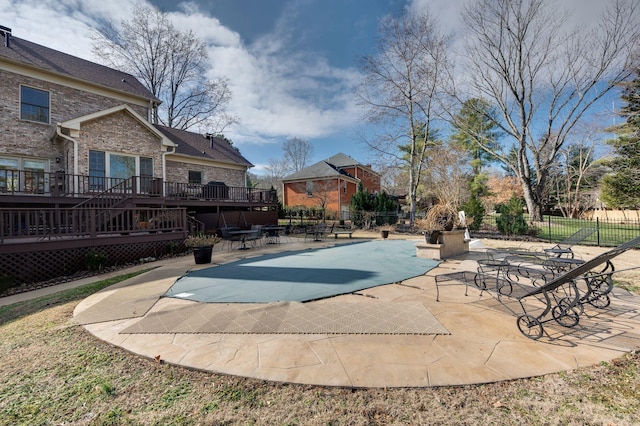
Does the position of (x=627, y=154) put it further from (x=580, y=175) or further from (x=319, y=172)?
(x=319, y=172)

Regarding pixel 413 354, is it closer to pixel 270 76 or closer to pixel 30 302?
pixel 30 302

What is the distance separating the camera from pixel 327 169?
28.7 meters

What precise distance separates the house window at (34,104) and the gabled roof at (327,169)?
791 inches

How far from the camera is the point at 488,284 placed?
5.11 metres

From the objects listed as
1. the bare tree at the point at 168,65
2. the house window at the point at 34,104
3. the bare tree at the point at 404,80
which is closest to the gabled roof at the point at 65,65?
the house window at the point at 34,104

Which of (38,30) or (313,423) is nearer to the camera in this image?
(313,423)

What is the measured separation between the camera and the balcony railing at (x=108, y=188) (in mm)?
10539

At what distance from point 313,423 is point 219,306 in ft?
8.90

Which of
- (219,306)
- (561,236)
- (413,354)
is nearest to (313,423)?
(413,354)

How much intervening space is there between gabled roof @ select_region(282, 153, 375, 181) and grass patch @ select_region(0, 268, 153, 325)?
23386mm

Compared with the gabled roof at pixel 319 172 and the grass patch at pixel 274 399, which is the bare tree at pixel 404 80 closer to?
the gabled roof at pixel 319 172

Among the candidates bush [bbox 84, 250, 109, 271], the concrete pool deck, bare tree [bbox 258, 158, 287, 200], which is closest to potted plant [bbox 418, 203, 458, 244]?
the concrete pool deck

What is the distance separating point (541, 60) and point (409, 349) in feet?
68.7

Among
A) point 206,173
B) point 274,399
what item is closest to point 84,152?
point 206,173
